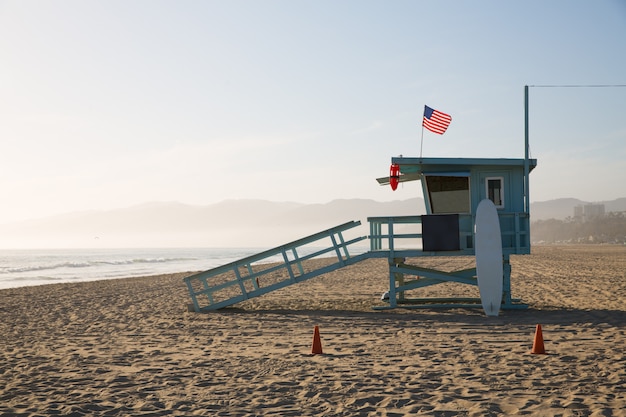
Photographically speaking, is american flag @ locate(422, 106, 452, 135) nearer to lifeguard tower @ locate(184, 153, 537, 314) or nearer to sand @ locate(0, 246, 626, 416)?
lifeguard tower @ locate(184, 153, 537, 314)

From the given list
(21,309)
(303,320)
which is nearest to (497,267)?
(303,320)

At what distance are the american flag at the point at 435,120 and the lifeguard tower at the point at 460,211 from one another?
1.17m

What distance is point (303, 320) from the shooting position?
14.8 m

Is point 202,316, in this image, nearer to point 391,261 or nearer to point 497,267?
point 391,261

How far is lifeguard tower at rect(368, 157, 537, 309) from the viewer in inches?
613

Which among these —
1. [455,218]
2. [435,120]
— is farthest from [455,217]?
[435,120]

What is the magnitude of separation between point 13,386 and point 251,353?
3.78 meters

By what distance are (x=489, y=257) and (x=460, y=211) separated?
208cm

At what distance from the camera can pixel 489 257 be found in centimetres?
1455

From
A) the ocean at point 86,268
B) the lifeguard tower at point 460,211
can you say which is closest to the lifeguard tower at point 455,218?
the lifeguard tower at point 460,211

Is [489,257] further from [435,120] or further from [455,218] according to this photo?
[435,120]

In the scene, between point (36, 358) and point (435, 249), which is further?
point (435, 249)

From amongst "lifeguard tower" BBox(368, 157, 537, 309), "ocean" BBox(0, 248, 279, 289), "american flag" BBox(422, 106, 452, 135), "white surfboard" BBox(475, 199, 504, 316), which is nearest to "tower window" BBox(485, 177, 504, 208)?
"lifeguard tower" BBox(368, 157, 537, 309)

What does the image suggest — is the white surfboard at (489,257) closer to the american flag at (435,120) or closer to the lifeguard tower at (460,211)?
the lifeguard tower at (460,211)
